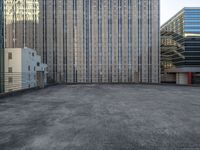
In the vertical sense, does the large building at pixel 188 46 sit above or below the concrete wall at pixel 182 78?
above

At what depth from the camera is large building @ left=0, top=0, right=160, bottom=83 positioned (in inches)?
2386

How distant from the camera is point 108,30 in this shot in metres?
60.9

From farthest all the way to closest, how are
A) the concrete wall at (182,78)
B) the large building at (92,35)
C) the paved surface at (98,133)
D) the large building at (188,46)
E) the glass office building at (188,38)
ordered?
the large building at (92,35) < the glass office building at (188,38) < the concrete wall at (182,78) < the large building at (188,46) < the paved surface at (98,133)

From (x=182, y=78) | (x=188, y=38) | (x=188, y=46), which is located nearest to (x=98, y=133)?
(x=182, y=78)

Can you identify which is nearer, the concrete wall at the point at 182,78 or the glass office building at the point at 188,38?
the concrete wall at the point at 182,78

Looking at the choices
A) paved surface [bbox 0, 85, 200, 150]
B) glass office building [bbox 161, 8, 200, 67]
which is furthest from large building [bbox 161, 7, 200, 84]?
paved surface [bbox 0, 85, 200, 150]

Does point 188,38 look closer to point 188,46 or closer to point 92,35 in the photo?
point 188,46

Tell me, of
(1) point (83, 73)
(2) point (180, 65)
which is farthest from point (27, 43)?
(2) point (180, 65)

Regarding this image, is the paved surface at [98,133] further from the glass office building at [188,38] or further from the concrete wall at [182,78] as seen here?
the glass office building at [188,38]

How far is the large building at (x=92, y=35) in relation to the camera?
60594 millimetres

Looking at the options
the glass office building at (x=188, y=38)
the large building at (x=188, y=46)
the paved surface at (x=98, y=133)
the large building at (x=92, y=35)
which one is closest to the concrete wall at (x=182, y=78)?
the large building at (x=188, y=46)

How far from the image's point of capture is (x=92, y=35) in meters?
60.7

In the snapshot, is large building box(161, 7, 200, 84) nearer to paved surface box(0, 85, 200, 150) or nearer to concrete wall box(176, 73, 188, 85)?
concrete wall box(176, 73, 188, 85)

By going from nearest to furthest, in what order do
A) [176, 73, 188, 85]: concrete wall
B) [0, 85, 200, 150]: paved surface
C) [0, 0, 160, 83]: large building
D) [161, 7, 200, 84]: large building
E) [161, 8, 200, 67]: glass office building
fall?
[0, 85, 200, 150]: paved surface
[161, 7, 200, 84]: large building
[176, 73, 188, 85]: concrete wall
[161, 8, 200, 67]: glass office building
[0, 0, 160, 83]: large building
